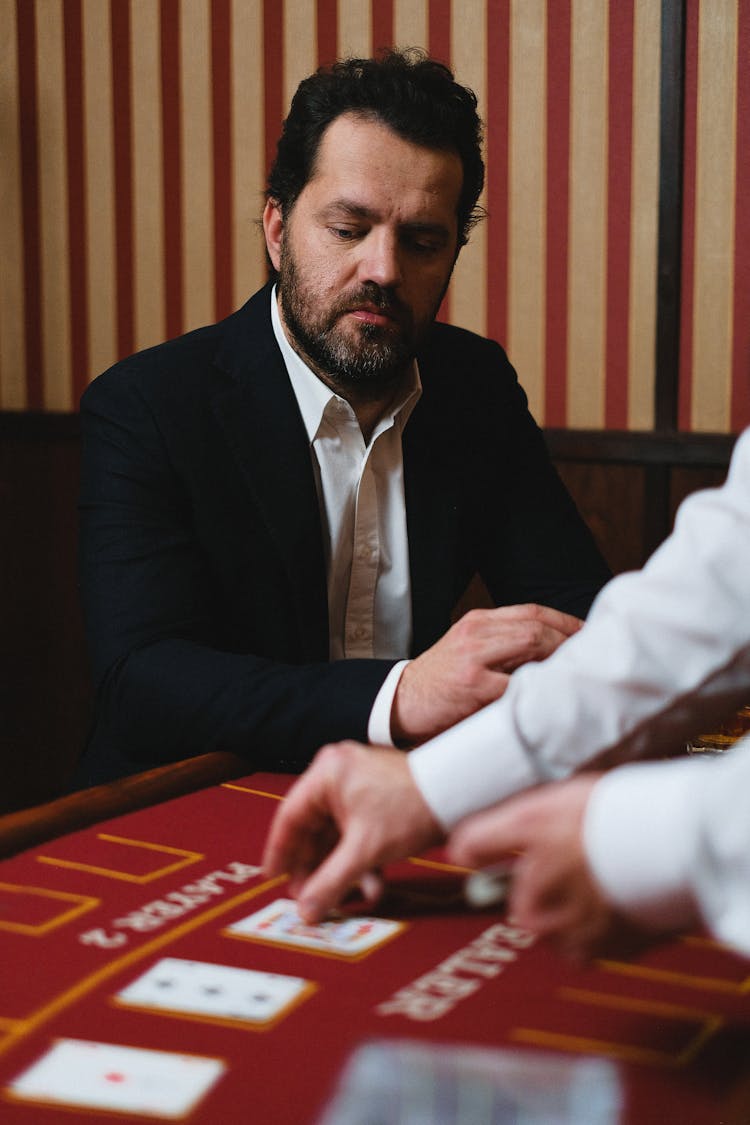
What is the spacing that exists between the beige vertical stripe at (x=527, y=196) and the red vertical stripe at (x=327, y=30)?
51cm

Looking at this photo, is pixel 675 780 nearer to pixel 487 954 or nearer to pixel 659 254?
pixel 487 954

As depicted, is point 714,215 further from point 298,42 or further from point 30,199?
point 30,199

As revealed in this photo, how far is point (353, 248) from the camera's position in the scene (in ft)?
7.09

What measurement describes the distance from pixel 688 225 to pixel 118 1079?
2.99m

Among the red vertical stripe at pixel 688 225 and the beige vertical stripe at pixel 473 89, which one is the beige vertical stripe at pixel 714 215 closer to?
the red vertical stripe at pixel 688 225

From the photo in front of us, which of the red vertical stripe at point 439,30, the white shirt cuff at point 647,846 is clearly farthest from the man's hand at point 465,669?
the red vertical stripe at point 439,30

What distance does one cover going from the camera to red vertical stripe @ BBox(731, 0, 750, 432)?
3.32m

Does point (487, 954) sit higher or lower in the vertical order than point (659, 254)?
lower

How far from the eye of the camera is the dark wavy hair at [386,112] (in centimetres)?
220

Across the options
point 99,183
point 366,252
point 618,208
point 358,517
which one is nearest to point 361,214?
point 366,252

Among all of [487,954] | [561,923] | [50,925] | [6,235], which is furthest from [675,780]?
[6,235]

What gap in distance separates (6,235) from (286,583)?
252 centimetres

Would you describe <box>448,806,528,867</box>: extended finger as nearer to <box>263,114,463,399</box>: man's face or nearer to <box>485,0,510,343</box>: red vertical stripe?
<box>263,114,463,399</box>: man's face

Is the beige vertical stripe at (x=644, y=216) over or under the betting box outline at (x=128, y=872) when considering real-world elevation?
over
